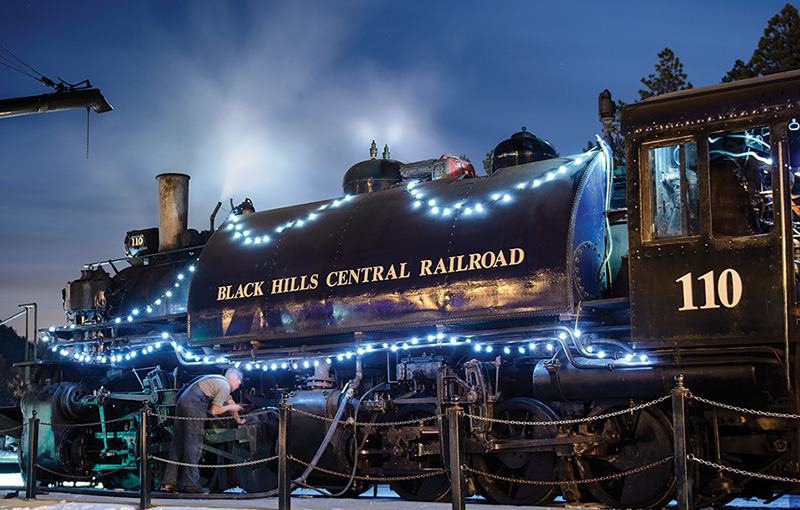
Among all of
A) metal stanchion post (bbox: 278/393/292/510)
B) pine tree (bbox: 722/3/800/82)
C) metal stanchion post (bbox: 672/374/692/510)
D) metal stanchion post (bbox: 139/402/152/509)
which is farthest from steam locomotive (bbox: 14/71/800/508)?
pine tree (bbox: 722/3/800/82)

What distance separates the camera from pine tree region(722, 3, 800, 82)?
20641mm

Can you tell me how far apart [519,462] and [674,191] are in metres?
3.11

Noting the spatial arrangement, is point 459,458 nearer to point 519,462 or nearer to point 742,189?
point 519,462

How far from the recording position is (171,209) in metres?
13.2

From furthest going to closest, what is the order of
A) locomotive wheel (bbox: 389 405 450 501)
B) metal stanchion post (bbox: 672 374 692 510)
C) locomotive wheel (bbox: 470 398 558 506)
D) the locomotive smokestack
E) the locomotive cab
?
the locomotive smokestack, locomotive wheel (bbox: 389 405 450 501), locomotive wheel (bbox: 470 398 558 506), the locomotive cab, metal stanchion post (bbox: 672 374 692 510)

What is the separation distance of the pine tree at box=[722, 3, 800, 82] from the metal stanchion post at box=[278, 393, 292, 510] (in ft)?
53.1

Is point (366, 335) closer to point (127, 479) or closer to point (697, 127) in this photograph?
point (697, 127)

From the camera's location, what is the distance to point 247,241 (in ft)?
35.1

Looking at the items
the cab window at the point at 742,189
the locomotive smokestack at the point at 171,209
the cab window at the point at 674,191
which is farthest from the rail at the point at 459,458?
the locomotive smokestack at the point at 171,209

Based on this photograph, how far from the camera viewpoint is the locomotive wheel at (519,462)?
8.47 meters

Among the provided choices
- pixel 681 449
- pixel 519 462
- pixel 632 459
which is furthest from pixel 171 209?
pixel 681 449

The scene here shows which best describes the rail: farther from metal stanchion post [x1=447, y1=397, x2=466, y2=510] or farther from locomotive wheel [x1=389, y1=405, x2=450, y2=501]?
locomotive wheel [x1=389, y1=405, x2=450, y2=501]

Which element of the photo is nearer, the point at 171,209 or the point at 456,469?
the point at 456,469

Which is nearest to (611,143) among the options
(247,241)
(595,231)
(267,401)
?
(595,231)
